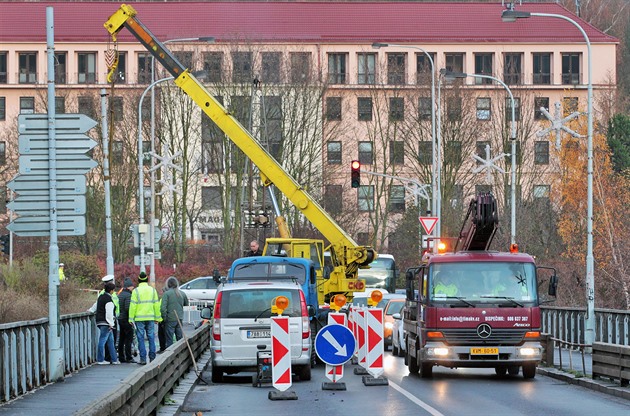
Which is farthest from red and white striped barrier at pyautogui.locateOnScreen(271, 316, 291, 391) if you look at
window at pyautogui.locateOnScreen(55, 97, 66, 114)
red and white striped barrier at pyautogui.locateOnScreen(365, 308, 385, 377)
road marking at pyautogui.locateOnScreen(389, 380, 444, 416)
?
window at pyautogui.locateOnScreen(55, 97, 66, 114)

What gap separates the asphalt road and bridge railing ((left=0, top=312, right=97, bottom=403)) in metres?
2.39

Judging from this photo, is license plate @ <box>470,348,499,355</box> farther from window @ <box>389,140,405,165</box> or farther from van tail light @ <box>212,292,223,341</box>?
window @ <box>389,140,405,165</box>

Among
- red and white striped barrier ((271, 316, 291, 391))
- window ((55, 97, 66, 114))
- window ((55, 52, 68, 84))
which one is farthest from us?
window ((55, 52, 68, 84))

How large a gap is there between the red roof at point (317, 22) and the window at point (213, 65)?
1613 cm

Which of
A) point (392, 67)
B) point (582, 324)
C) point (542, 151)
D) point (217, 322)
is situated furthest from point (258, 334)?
point (542, 151)

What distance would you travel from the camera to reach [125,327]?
29.1m

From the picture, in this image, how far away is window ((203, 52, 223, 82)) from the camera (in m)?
73.6

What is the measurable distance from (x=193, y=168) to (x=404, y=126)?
12707 millimetres

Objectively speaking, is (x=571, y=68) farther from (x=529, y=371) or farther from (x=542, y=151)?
(x=529, y=371)

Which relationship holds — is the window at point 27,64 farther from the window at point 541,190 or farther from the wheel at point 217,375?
the wheel at point 217,375

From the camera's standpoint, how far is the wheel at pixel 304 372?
24625 mm

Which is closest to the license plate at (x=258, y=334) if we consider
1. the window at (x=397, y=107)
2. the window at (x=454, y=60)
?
the window at (x=397, y=107)

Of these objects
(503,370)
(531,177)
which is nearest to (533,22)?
(531,177)

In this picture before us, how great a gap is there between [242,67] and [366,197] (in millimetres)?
11331
